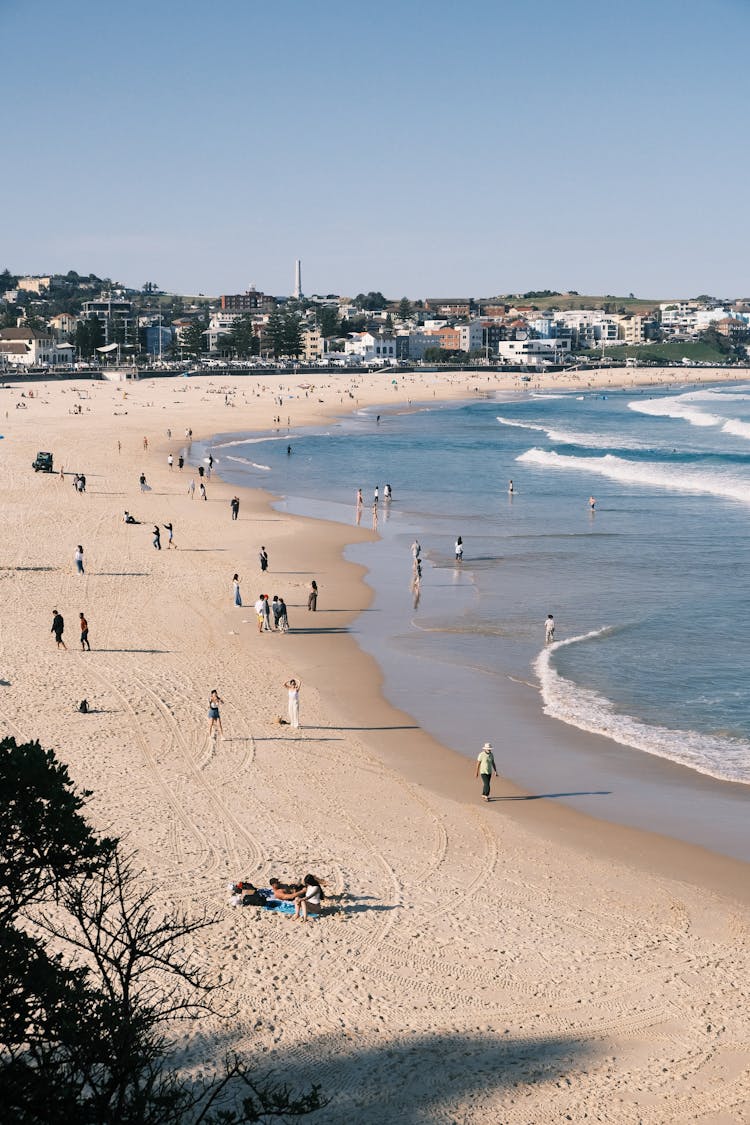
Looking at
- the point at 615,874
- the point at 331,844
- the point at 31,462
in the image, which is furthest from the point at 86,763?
the point at 31,462

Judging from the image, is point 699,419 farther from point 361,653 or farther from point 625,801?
point 625,801

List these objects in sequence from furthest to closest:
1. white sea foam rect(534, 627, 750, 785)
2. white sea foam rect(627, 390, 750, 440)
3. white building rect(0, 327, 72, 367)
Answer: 1. white building rect(0, 327, 72, 367)
2. white sea foam rect(627, 390, 750, 440)
3. white sea foam rect(534, 627, 750, 785)

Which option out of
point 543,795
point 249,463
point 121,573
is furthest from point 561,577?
point 249,463

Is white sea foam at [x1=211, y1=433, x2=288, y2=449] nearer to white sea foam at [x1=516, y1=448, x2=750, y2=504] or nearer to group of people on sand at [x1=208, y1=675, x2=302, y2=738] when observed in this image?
white sea foam at [x1=516, y1=448, x2=750, y2=504]

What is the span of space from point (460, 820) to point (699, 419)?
8586 cm

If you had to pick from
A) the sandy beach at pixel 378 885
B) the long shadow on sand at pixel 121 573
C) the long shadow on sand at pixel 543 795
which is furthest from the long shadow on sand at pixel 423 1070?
the long shadow on sand at pixel 121 573

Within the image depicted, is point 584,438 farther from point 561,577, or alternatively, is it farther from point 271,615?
point 271,615

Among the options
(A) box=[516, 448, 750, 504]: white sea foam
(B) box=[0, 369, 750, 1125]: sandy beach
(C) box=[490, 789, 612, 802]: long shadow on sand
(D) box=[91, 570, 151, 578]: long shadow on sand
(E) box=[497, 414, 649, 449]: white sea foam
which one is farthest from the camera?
(E) box=[497, 414, 649, 449]: white sea foam

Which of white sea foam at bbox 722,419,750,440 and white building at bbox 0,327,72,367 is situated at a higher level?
white building at bbox 0,327,72,367

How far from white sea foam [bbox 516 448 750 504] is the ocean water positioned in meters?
0.16

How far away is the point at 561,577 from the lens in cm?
3147

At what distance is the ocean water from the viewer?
2071cm

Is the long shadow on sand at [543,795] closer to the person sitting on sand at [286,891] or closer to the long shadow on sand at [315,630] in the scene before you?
the person sitting on sand at [286,891]

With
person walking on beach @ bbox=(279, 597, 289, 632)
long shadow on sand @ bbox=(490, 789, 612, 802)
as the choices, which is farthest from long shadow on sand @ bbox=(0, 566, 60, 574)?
long shadow on sand @ bbox=(490, 789, 612, 802)
